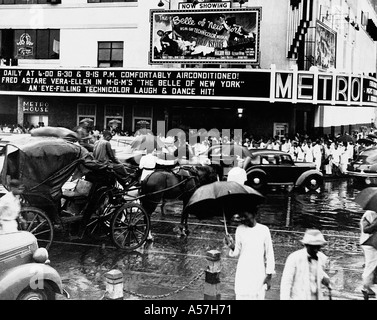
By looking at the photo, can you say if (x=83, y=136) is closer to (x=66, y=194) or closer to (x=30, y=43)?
(x=66, y=194)

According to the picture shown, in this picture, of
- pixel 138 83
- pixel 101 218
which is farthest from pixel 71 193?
pixel 138 83

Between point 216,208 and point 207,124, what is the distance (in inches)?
812

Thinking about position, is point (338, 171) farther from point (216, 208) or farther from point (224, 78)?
point (216, 208)

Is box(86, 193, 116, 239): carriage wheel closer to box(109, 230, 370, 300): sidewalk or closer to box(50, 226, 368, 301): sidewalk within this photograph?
box(50, 226, 368, 301): sidewalk

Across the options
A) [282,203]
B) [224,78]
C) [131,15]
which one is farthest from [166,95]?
[282,203]

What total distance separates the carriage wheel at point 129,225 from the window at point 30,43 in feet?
71.7

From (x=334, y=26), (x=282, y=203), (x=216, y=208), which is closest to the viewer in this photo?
(x=216, y=208)

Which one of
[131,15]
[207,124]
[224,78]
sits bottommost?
[207,124]

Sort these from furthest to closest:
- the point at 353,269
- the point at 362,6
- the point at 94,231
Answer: the point at 362,6 → the point at 94,231 → the point at 353,269

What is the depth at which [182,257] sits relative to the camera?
9797mm

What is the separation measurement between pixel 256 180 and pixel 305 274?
39.7ft

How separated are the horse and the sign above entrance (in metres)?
12.2
